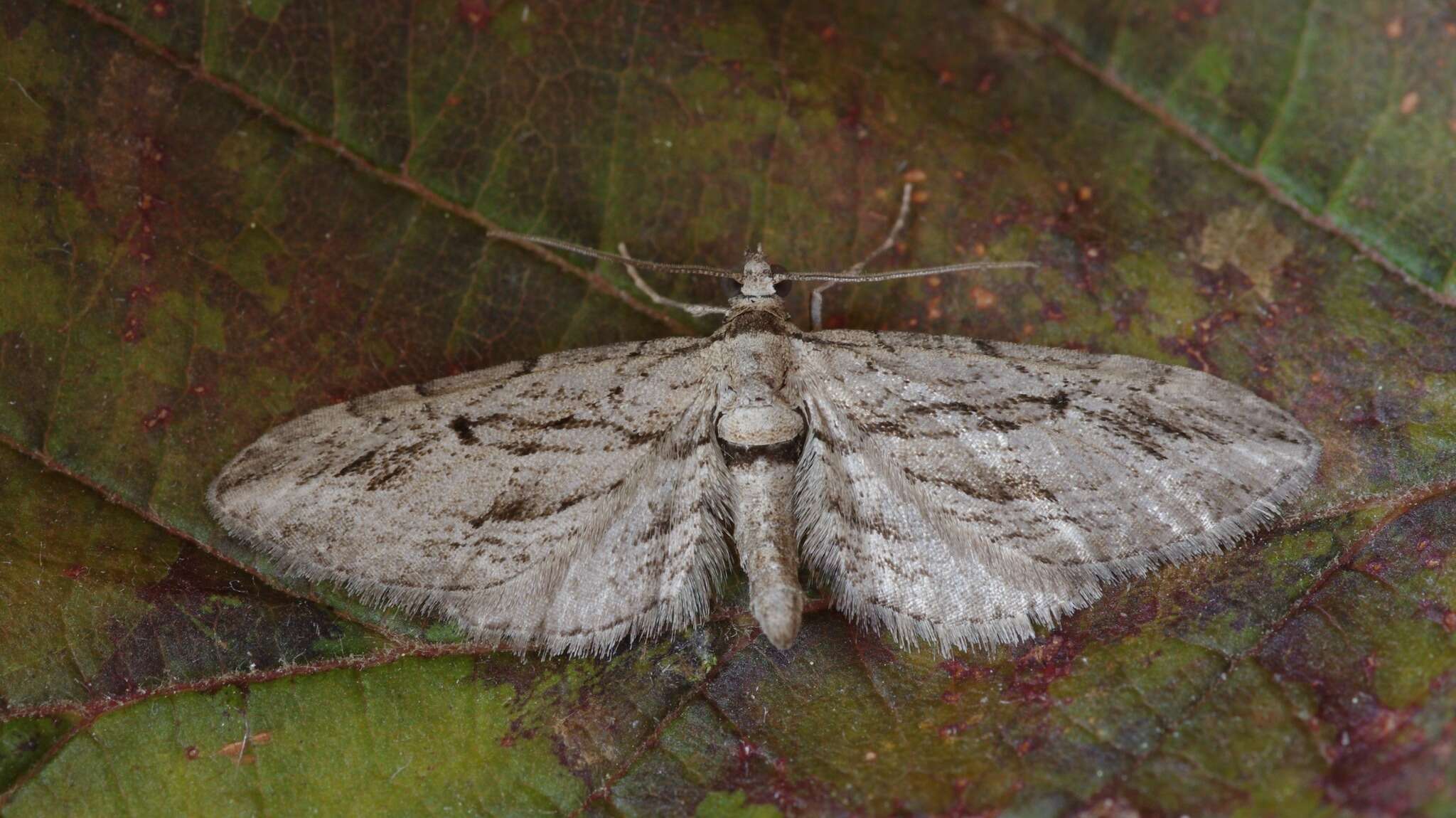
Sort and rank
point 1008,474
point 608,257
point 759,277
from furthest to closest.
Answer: point 759,277 → point 608,257 → point 1008,474

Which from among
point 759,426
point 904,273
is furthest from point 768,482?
point 904,273

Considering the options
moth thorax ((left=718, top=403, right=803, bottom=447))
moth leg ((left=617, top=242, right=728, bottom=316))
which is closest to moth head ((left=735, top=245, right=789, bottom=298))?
moth leg ((left=617, top=242, right=728, bottom=316))

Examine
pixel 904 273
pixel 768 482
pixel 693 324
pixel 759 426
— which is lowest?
pixel 768 482

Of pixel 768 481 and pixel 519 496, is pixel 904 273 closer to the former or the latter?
pixel 768 481

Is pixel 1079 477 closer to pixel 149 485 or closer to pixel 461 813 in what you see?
pixel 461 813

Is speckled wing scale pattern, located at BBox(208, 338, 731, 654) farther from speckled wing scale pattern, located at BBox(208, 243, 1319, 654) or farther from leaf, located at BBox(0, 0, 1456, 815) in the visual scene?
leaf, located at BBox(0, 0, 1456, 815)

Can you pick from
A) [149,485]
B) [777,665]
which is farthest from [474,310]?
[777,665]

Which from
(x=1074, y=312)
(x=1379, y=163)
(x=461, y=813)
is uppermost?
(x=1379, y=163)
